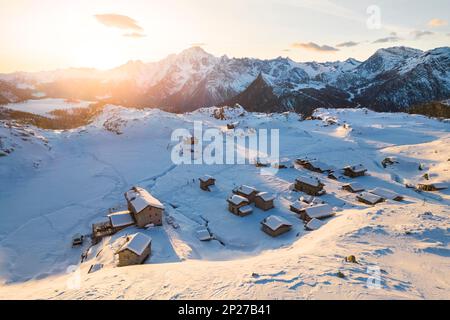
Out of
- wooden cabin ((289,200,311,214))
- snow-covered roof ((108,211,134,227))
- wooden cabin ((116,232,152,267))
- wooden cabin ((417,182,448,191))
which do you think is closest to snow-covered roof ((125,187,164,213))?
snow-covered roof ((108,211,134,227))

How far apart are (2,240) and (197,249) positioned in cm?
2473

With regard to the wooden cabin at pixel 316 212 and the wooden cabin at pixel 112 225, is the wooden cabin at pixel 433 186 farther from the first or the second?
the wooden cabin at pixel 112 225

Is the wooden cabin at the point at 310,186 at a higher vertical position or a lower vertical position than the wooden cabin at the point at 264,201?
higher

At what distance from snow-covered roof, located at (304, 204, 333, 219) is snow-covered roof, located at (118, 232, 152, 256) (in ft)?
66.0

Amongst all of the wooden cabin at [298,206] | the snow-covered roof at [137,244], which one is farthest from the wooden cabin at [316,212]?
the snow-covered roof at [137,244]

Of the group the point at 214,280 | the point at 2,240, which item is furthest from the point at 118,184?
the point at 214,280

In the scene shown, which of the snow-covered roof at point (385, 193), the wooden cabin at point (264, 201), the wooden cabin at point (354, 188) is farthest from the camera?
the wooden cabin at point (354, 188)

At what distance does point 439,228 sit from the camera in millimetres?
24641

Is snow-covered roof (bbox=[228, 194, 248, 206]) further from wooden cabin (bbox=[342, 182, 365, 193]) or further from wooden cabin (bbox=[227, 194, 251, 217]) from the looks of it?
wooden cabin (bbox=[342, 182, 365, 193])

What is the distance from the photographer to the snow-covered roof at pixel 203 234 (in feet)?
104

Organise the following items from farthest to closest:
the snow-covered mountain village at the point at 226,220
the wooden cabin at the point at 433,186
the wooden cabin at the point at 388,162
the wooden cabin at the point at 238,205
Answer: the wooden cabin at the point at 388,162 → the wooden cabin at the point at 433,186 → the wooden cabin at the point at 238,205 → the snow-covered mountain village at the point at 226,220

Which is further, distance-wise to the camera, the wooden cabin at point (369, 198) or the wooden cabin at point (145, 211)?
the wooden cabin at point (369, 198)

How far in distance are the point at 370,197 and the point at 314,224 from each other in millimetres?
12130
